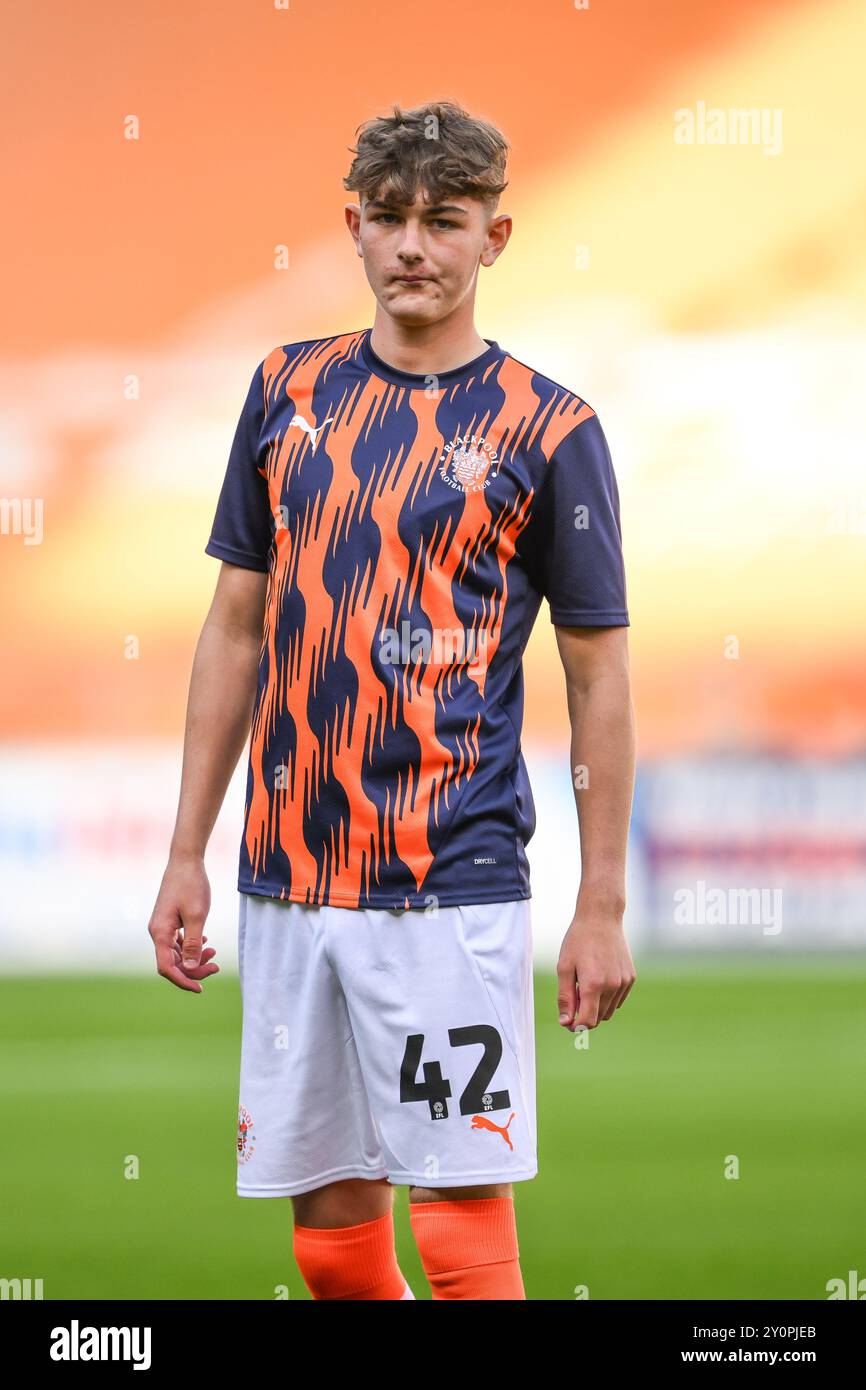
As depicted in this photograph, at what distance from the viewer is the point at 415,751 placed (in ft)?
5.87

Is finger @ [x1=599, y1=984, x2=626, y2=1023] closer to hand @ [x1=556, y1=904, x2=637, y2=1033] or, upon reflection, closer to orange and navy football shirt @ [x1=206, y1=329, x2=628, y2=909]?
hand @ [x1=556, y1=904, x2=637, y2=1033]

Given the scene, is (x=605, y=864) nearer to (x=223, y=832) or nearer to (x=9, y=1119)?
(x=9, y=1119)

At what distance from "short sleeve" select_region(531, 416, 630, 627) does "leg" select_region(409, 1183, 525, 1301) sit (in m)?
0.63

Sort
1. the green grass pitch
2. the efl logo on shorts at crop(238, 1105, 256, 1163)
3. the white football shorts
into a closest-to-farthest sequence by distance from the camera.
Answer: the white football shorts < the efl logo on shorts at crop(238, 1105, 256, 1163) < the green grass pitch

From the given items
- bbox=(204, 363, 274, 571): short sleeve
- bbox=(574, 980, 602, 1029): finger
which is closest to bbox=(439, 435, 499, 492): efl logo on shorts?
bbox=(204, 363, 274, 571): short sleeve

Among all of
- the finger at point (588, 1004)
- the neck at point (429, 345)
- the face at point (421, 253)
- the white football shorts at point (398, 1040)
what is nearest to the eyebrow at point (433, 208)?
the face at point (421, 253)

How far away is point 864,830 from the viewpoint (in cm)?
633

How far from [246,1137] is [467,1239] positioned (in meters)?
0.27

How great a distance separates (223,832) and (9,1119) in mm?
1312

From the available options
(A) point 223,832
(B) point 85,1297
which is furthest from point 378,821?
(A) point 223,832

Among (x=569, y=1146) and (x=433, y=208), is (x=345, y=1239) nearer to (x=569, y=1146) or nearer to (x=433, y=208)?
(x=433, y=208)

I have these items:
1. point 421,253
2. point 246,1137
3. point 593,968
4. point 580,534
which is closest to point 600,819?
point 593,968

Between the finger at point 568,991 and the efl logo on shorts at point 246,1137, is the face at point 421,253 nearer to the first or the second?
the finger at point 568,991

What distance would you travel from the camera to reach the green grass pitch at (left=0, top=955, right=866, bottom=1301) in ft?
9.84
